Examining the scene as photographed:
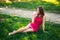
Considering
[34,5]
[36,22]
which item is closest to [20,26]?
[36,22]

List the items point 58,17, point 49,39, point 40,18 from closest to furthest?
point 49,39 < point 40,18 < point 58,17

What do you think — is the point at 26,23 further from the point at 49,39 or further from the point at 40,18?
the point at 49,39

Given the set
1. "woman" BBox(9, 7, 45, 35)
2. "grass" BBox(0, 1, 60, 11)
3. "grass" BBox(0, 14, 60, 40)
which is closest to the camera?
"grass" BBox(0, 14, 60, 40)

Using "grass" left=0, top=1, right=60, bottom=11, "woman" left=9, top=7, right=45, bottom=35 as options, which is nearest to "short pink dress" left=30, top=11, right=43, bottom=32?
"woman" left=9, top=7, right=45, bottom=35

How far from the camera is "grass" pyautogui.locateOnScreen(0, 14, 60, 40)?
364 cm

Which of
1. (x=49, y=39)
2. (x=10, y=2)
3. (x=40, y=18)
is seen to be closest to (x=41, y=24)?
(x=40, y=18)

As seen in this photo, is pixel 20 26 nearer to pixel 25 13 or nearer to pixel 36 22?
pixel 36 22

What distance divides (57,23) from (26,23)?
458mm

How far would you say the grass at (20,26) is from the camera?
Answer: 11.9 ft

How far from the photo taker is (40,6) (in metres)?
3.90

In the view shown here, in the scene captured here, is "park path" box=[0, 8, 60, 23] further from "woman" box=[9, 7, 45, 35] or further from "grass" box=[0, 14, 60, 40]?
"woman" box=[9, 7, 45, 35]

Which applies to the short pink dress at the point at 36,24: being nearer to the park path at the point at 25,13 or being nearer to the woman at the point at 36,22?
the woman at the point at 36,22

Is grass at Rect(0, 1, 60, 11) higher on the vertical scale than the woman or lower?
higher

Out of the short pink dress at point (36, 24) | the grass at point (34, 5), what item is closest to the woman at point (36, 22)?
the short pink dress at point (36, 24)
